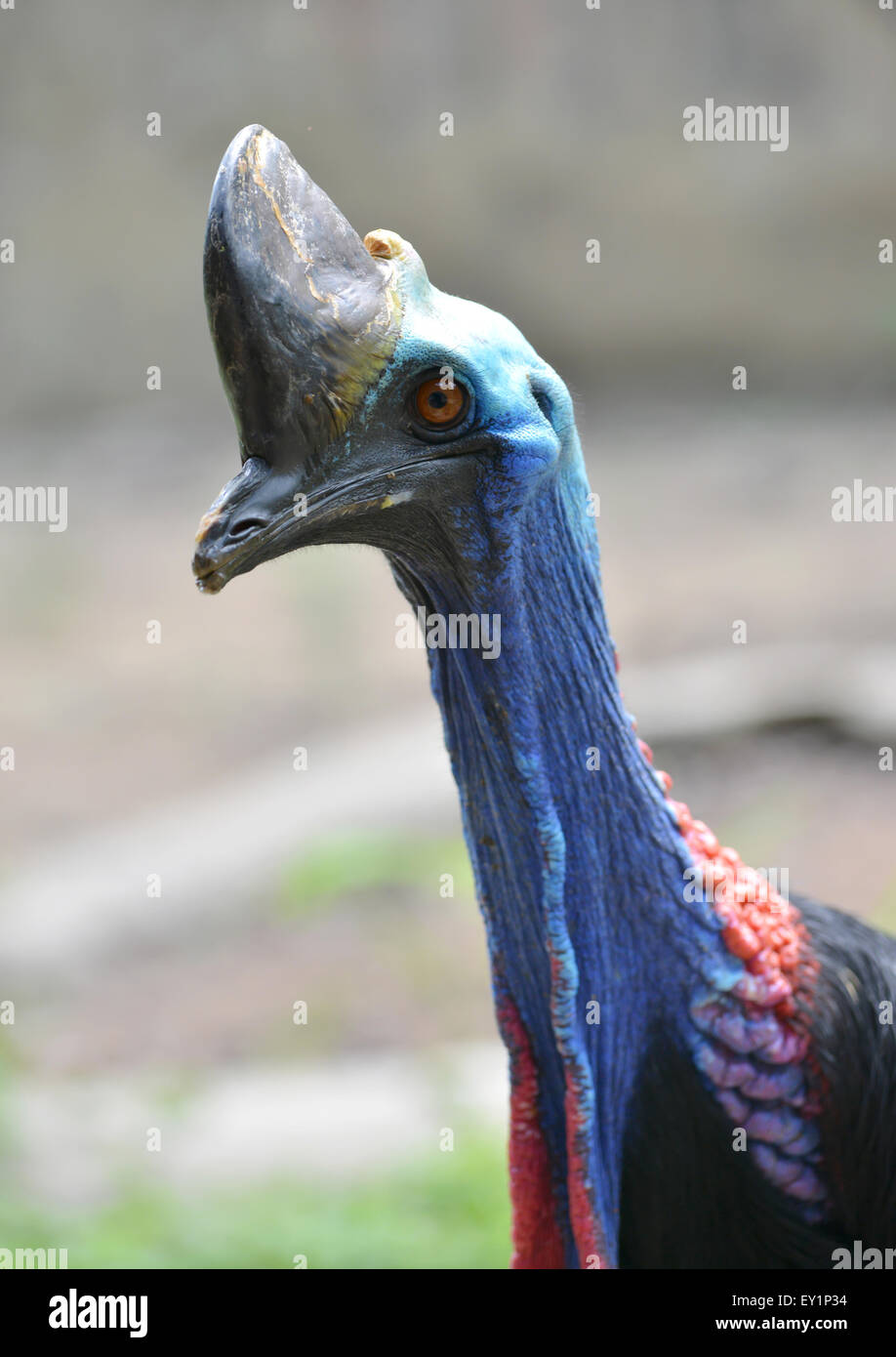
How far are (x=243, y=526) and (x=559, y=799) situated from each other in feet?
1.87

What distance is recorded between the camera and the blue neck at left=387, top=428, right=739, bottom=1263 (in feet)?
6.55

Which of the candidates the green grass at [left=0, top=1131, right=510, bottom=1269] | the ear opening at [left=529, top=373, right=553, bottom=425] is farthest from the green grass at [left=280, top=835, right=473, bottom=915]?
the ear opening at [left=529, top=373, right=553, bottom=425]

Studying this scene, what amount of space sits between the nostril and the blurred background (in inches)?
106

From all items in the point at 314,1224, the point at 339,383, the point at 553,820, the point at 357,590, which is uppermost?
the point at 357,590

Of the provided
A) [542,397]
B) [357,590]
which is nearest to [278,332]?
[542,397]

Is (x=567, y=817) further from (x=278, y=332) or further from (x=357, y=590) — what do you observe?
(x=357, y=590)

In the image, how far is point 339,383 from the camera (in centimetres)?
174

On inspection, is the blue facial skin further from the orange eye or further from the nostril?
the nostril

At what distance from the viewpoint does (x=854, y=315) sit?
1006 cm

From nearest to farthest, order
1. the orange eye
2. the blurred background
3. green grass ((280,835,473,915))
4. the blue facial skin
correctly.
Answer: the orange eye → the blue facial skin → the blurred background → green grass ((280,835,473,915))

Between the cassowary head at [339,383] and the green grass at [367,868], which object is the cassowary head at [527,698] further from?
the green grass at [367,868]

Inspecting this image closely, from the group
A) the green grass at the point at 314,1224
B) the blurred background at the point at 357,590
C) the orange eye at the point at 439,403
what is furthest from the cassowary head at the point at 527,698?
the blurred background at the point at 357,590

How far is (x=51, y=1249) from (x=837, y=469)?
6587 millimetres

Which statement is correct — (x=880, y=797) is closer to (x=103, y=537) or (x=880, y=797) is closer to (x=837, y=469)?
(x=837, y=469)
